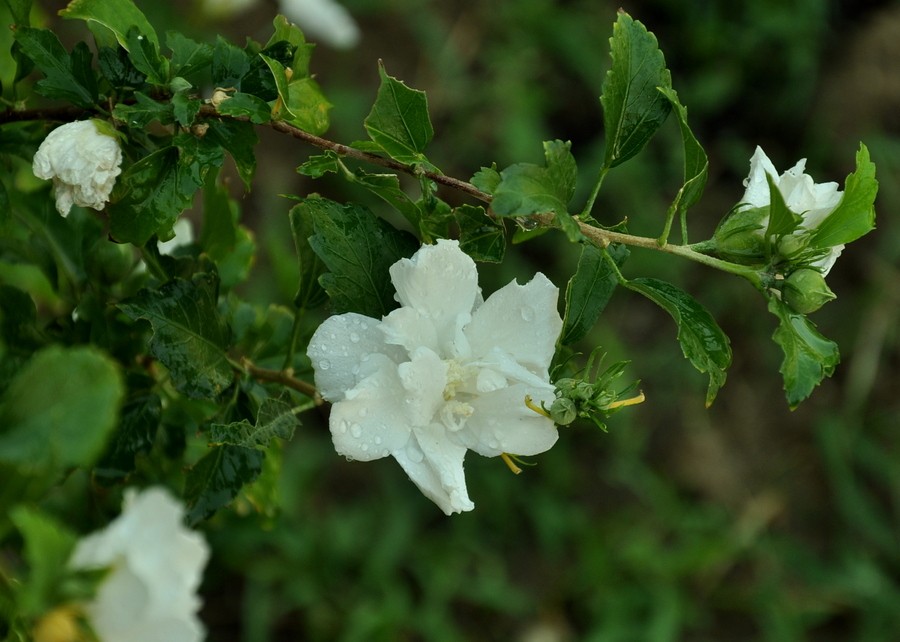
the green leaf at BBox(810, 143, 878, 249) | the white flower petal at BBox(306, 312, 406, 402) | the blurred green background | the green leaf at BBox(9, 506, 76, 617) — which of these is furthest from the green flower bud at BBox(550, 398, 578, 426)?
the blurred green background

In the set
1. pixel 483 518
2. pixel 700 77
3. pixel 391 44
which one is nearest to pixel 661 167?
pixel 700 77

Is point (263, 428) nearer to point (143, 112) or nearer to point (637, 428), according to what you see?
point (143, 112)

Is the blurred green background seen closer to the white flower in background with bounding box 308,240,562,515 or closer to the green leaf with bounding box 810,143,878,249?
the white flower in background with bounding box 308,240,562,515

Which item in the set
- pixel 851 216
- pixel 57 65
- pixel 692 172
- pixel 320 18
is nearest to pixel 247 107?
pixel 57 65

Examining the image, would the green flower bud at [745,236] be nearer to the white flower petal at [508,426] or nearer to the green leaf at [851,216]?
the green leaf at [851,216]

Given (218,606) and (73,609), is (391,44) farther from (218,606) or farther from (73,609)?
(73,609)
